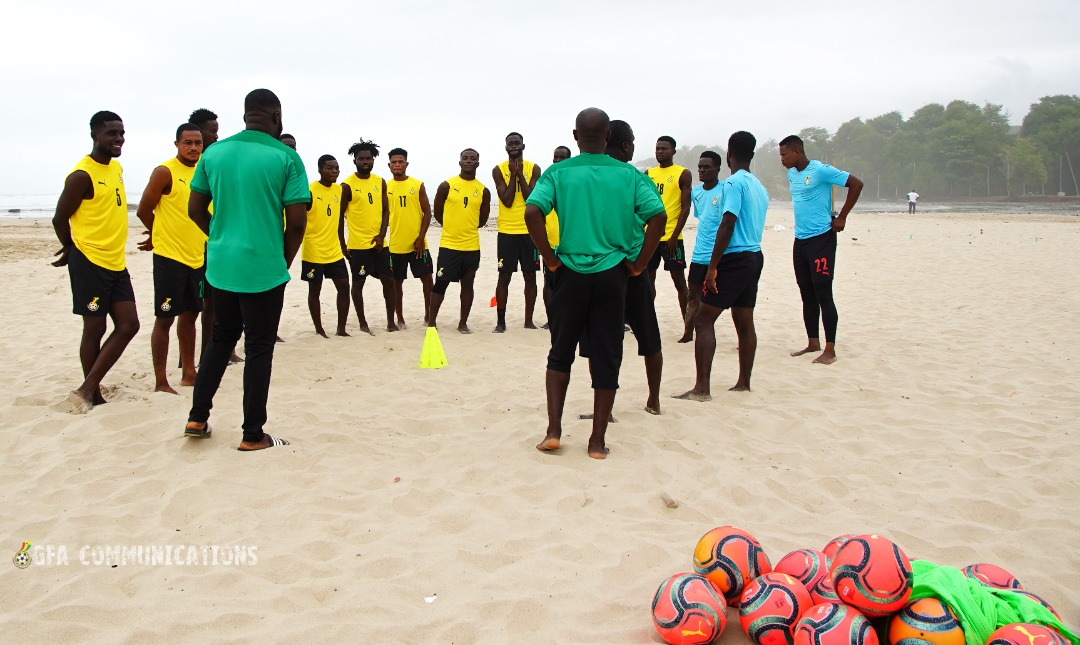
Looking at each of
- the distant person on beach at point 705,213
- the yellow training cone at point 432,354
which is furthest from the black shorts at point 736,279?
the yellow training cone at point 432,354

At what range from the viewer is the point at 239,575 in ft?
10.5

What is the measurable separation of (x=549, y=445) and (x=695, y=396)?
5.86 feet

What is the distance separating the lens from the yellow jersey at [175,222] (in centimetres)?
575

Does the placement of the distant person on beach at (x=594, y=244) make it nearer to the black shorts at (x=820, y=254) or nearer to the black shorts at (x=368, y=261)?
the black shorts at (x=820, y=254)

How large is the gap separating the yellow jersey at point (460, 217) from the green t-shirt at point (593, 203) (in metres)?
4.33

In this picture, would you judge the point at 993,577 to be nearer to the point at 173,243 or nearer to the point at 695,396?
the point at 695,396

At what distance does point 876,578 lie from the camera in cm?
247

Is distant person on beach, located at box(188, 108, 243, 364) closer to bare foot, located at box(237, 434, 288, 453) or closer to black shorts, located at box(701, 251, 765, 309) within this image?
bare foot, located at box(237, 434, 288, 453)

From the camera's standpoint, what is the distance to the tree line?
8638 centimetres

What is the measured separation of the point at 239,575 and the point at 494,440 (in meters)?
2.09

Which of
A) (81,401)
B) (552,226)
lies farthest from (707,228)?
(81,401)

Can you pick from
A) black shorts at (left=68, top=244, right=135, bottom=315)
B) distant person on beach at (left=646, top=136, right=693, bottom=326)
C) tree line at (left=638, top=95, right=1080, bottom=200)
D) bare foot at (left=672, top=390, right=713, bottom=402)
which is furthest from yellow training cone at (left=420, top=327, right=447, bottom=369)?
tree line at (left=638, top=95, right=1080, bottom=200)

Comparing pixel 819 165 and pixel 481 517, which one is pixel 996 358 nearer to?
pixel 819 165

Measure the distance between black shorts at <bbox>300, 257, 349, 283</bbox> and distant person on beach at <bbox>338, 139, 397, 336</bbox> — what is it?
0.35 metres
